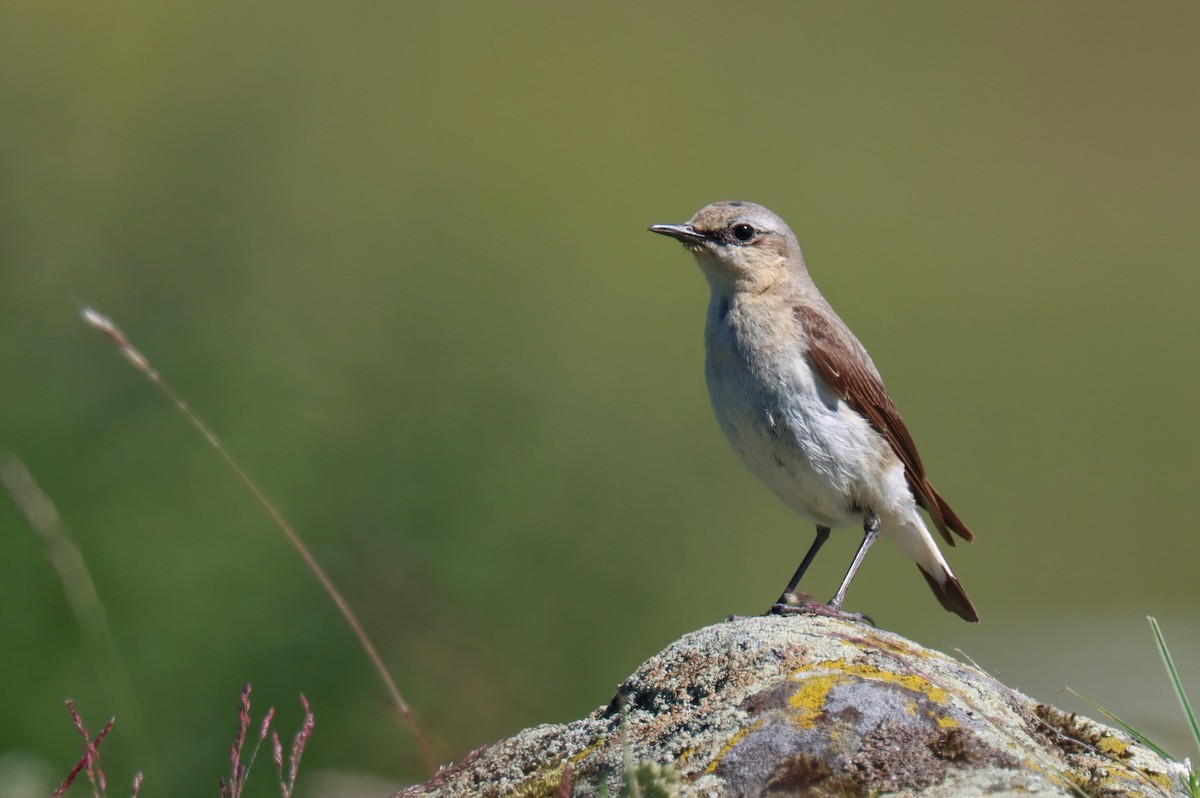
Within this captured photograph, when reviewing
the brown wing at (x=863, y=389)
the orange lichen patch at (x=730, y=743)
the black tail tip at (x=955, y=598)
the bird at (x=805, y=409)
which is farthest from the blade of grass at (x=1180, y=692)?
the black tail tip at (x=955, y=598)

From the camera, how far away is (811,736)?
11.9 ft

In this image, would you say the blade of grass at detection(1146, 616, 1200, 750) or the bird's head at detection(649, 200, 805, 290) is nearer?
the blade of grass at detection(1146, 616, 1200, 750)

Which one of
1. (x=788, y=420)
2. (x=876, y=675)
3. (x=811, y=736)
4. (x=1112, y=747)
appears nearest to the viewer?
(x=811, y=736)

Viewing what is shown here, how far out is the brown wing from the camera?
6152mm

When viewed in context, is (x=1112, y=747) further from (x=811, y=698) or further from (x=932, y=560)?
(x=932, y=560)

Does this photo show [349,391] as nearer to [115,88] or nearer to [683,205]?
[115,88]

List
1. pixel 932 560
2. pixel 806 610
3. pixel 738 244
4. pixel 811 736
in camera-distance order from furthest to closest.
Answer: pixel 738 244
pixel 932 560
pixel 806 610
pixel 811 736

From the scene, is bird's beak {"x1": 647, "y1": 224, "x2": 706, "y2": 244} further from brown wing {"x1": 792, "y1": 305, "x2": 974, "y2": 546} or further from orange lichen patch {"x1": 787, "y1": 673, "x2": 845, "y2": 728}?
orange lichen patch {"x1": 787, "y1": 673, "x2": 845, "y2": 728}

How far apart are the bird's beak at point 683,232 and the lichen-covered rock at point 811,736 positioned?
2.74 metres

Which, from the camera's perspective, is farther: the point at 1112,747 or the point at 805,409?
the point at 805,409

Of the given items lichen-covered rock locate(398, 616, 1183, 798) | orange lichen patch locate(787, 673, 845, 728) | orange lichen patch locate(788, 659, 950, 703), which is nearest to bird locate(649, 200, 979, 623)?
lichen-covered rock locate(398, 616, 1183, 798)

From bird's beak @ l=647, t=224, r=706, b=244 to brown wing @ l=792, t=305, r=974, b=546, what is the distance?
692mm

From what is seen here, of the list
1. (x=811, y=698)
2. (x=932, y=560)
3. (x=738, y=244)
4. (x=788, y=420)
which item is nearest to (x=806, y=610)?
(x=788, y=420)

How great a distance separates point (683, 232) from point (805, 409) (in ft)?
4.14
